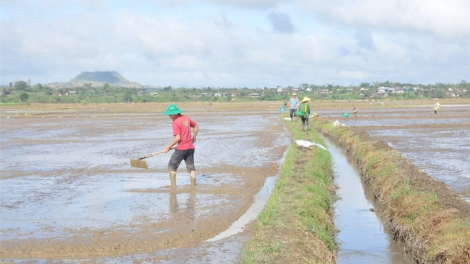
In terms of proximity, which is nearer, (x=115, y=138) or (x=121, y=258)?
(x=121, y=258)

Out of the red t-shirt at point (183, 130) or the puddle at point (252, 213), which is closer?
the puddle at point (252, 213)

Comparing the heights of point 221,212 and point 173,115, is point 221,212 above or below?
below

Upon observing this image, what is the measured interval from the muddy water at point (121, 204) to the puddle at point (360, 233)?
1398mm

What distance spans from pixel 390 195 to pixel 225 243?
11.2 ft

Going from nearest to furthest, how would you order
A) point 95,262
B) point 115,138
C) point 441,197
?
point 95,262, point 441,197, point 115,138

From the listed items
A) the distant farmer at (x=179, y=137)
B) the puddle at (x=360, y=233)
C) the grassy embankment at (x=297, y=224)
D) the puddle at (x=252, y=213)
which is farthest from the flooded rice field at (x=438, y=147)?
the distant farmer at (x=179, y=137)

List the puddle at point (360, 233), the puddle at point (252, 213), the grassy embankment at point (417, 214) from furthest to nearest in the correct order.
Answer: the puddle at point (252, 213) < the puddle at point (360, 233) < the grassy embankment at point (417, 214)

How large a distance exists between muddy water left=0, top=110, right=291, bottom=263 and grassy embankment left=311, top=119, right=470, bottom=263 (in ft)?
6.87

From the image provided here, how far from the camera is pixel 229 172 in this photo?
1355 centimetres

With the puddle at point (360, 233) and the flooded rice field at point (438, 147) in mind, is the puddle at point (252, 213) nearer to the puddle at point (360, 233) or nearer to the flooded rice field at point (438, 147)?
the puddle at point (360, 233)

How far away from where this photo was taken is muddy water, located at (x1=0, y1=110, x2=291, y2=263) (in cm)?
707

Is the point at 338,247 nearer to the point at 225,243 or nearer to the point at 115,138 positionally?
the point at 225,243

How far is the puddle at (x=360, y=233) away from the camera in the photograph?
294 inches

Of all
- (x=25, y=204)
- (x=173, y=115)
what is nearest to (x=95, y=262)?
(x=25, y=204)
